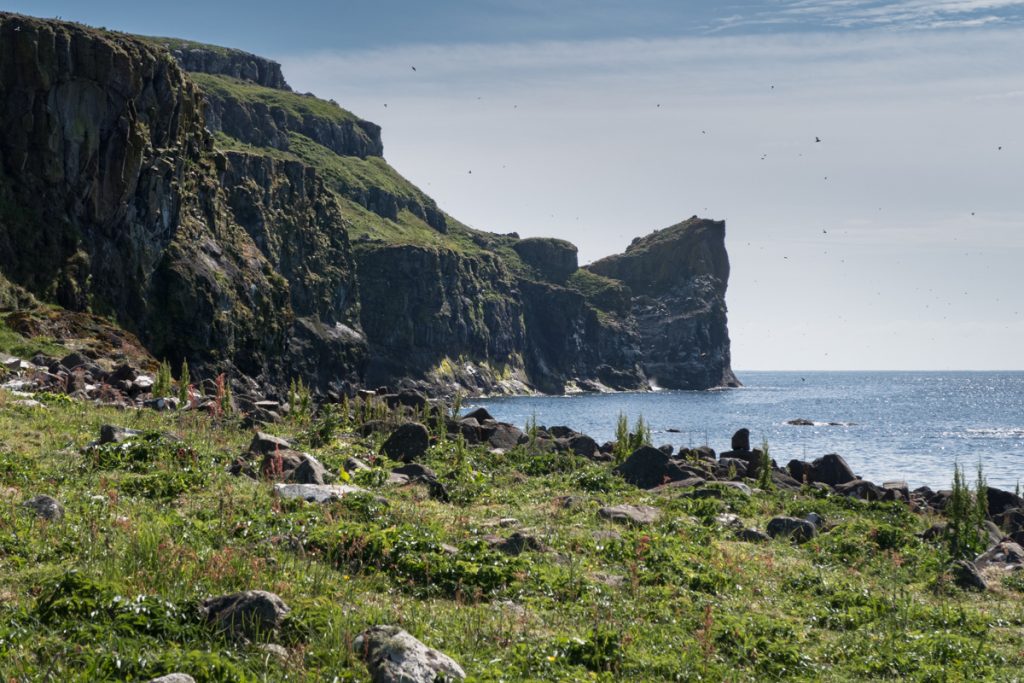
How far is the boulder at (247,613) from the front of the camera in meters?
8.09

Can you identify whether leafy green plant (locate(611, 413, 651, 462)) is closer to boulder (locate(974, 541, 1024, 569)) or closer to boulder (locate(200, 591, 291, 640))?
boulder (locate(974, 541, 1024, 569))

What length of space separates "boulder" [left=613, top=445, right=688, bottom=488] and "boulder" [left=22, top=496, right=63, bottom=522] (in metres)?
16.8

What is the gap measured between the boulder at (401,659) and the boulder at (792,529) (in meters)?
12.3

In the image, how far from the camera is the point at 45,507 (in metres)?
11.2

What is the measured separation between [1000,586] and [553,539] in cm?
840

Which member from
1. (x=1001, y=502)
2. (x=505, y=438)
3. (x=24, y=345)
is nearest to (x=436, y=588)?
(x=505, y=438)

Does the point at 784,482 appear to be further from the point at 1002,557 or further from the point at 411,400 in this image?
the point at 411,400

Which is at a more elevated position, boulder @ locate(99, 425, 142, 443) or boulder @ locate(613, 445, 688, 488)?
boulder @ locate(99, 425, 142, 443)

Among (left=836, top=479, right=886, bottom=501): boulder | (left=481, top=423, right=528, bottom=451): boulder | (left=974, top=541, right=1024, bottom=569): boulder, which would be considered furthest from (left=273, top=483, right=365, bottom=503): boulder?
(left=836, top=479, right=886, bottom=501): boulder

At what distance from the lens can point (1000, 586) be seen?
51.3 ft

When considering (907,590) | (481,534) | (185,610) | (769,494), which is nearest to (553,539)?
(481,534)

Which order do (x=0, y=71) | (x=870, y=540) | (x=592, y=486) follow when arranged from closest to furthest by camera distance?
(x=870, y=540), (x=592, y=486), (x=0, y=71)

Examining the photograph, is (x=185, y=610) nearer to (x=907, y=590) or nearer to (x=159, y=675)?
(x=159, y=675)

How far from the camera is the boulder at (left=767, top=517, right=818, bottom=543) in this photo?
18.7 m
